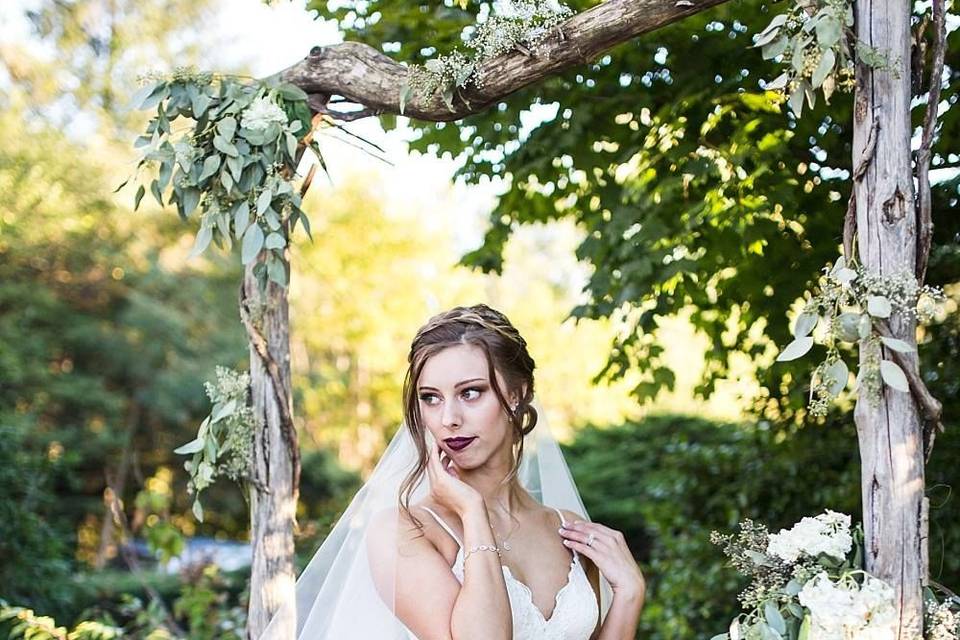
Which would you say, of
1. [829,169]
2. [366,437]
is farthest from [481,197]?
[829,169]

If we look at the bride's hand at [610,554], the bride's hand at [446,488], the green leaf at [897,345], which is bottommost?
the bride's hand at [610,554]

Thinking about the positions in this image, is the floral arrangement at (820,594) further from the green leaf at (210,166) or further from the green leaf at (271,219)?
the green leaf at (210,166)

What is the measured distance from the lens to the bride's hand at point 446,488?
2.59 metres

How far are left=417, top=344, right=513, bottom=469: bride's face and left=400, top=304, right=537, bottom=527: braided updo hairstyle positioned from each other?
20 mm

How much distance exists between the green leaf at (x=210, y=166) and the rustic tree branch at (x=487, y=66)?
381 mm

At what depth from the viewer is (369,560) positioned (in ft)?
8.74

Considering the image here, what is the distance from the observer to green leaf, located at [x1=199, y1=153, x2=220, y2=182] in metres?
3.01

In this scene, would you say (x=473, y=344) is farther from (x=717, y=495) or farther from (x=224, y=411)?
(x=717, y=495)

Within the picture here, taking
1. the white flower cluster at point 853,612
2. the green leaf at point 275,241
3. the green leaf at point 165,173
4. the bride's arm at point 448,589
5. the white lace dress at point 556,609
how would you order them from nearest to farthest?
the white flower cluster at point 853,612, the bride's arm at point 448,589, the white lace dress at point 556,609, the green leaf at point 275,241, the green leaf at point 165,173

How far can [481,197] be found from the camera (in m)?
24.9

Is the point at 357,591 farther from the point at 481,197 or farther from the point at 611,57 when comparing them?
the point at 481,197

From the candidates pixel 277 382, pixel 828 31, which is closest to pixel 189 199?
pixel 277 382

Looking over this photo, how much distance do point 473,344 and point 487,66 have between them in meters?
0.78

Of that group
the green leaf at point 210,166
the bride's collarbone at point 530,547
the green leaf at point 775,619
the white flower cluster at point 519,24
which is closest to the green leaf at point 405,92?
the white flower cluster at point 519,24
